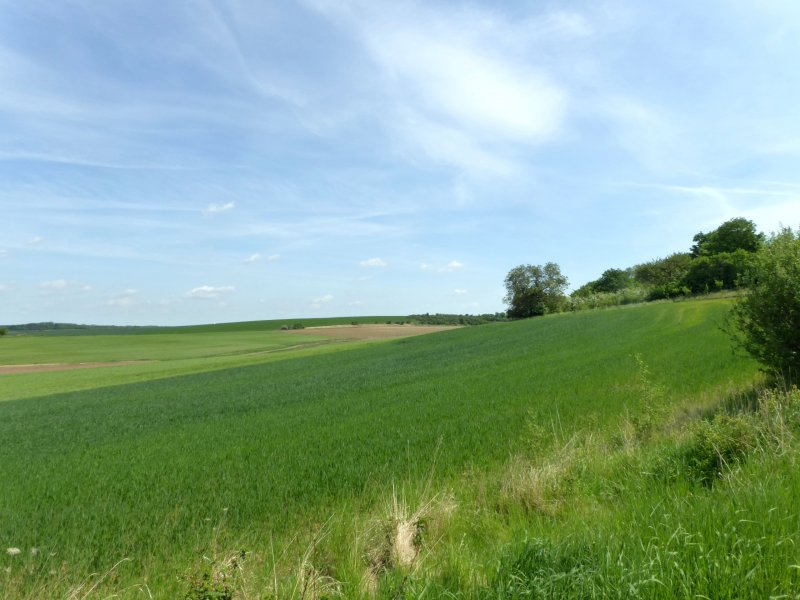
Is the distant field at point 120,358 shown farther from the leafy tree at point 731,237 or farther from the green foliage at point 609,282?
the green foliage at point 609,282

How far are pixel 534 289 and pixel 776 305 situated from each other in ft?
323

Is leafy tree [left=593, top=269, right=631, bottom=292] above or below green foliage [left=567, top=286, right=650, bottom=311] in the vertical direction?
above

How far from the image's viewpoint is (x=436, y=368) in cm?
2728

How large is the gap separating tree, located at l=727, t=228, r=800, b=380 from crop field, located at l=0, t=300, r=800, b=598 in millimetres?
1372

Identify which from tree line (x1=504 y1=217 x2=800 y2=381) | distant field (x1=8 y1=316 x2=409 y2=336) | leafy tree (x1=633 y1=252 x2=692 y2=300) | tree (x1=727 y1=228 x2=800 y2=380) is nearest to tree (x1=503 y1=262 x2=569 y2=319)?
tree line (x1=504 y1=217 x2=800 y2=381)

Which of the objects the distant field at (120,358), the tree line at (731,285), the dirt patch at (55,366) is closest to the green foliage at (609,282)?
the tree line at (731,285)

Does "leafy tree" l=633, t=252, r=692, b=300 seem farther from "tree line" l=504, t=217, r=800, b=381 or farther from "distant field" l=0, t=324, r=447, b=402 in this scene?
"distant field" l=0, t=324, r=447, b=402

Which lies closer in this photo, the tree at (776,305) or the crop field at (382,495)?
the crop field at (382,495)

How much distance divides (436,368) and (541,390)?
12.3m

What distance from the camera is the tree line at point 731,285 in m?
9.88

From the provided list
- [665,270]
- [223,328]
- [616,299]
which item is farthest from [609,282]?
[223,328]

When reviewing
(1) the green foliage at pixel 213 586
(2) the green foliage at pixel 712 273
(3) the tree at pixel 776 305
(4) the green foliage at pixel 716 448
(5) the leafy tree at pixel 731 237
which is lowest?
(1) the green foliage at pixel 213 586

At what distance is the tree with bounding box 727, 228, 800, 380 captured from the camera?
9.70 metres

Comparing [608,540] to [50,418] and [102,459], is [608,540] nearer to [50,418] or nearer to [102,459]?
[102,459]
